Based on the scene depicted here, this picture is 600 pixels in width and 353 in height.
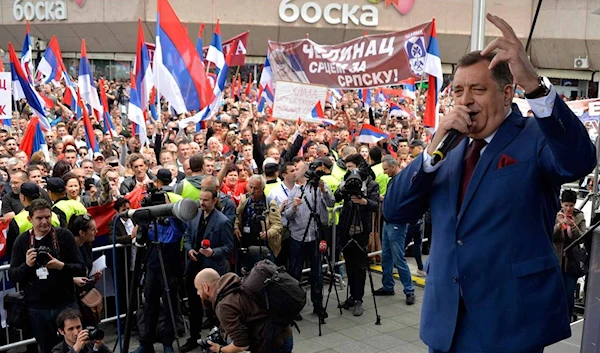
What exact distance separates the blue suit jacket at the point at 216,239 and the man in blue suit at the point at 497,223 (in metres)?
4.84

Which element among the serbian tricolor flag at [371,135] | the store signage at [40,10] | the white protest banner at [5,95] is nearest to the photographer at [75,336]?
the white protest banner at [5,95]

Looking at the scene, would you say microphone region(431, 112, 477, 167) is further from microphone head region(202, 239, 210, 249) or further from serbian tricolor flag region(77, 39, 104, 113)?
serbian tricolor flag region(77, 39, 104, 113)

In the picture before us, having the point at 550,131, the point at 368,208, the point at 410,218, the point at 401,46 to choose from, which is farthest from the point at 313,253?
the point at 550,131

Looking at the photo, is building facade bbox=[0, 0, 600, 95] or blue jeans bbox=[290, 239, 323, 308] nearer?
blue jeans bbox=[290, 239, 323, 308]

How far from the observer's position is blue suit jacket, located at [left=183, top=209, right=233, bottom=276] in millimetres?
7199

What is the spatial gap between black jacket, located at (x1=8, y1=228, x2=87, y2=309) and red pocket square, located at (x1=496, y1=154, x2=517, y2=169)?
4776mm

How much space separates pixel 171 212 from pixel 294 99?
798cm

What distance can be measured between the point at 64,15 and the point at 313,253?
99.0 feet

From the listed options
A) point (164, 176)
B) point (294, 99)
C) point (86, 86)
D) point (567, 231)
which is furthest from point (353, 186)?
point (86, 86)

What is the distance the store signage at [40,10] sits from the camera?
3453cm

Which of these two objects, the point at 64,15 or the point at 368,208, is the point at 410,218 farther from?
the point at 64,15

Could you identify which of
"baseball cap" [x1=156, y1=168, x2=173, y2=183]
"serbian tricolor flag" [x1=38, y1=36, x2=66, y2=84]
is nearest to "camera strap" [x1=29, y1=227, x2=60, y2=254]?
"baseball cap" [x1=156, y1=168, x2=173, y2=183]

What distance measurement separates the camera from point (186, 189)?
8023 mm

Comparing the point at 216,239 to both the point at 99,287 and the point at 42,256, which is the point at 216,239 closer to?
the point at 99,287
